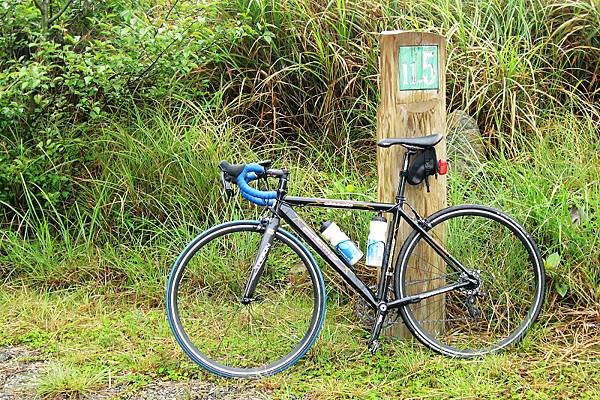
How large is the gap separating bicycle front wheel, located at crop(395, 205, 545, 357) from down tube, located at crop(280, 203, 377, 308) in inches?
7.9

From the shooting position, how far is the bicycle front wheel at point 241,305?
425cm

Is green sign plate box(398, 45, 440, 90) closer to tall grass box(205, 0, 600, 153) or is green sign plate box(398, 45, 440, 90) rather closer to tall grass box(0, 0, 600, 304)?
tall grass box(0, 0, 600, 304)

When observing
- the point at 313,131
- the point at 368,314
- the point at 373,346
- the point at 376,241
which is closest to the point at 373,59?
the point at 313,131

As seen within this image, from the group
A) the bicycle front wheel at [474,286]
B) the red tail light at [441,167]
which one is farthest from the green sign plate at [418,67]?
the bicycle front wheel at [474,286]

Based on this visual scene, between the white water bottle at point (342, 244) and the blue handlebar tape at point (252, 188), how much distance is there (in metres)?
0.36

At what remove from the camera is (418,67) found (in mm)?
4387

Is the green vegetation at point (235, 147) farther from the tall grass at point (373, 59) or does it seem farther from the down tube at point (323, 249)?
the down tube at point (323, 249)

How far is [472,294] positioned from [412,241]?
47 centimetres

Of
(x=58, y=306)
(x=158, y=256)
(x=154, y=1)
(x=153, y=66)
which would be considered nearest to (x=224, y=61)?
(x=153, y=66)

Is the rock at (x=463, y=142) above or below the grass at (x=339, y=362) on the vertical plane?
above

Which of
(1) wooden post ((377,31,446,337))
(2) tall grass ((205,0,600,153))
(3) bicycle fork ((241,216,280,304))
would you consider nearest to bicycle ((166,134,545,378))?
(3) bicycle fork ((241,216,280,304))

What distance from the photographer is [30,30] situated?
583cm

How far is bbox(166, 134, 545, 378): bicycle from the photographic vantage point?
425cm

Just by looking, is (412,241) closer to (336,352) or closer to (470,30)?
(336,352)
